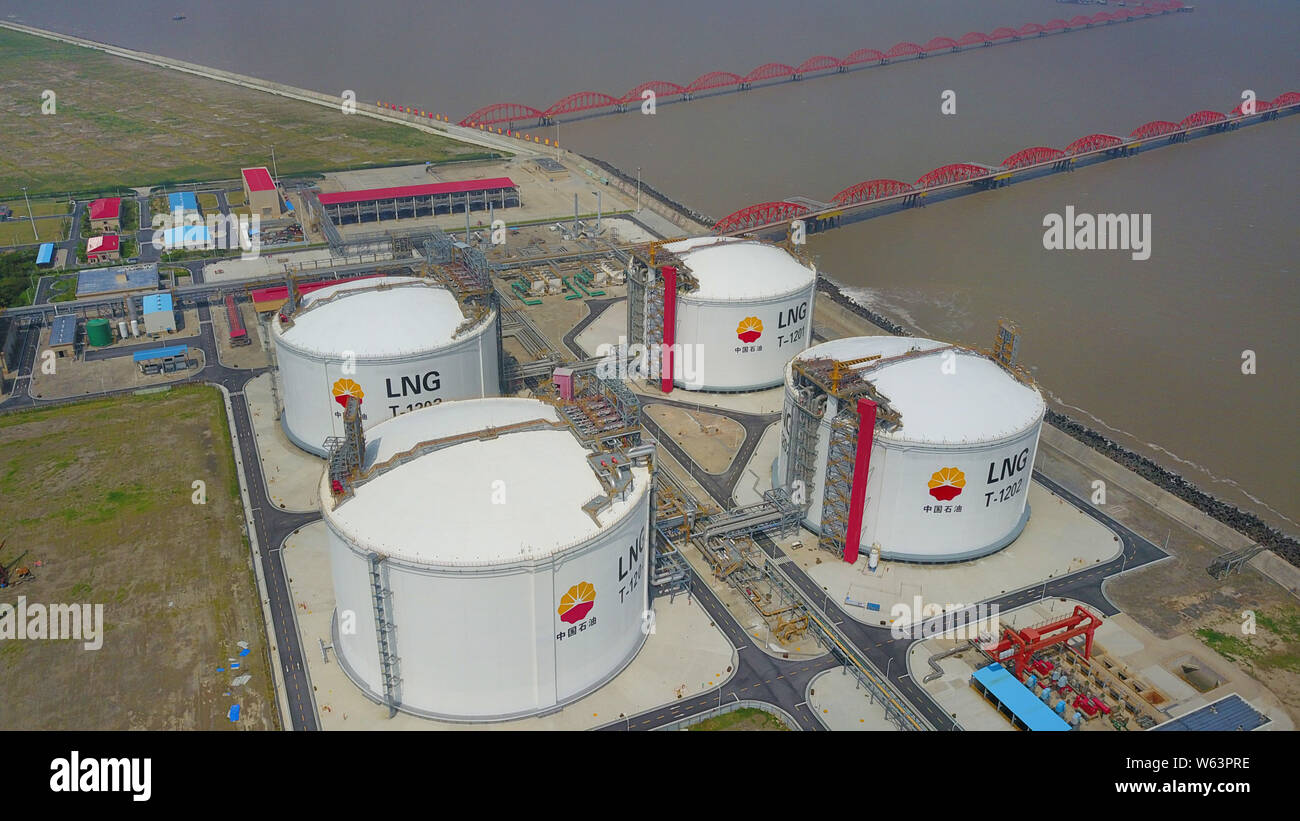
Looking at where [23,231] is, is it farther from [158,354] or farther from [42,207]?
[158,354]

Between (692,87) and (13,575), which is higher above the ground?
(692,87)

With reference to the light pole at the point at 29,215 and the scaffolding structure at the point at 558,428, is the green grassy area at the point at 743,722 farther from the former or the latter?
the light pole at the point at 29,215

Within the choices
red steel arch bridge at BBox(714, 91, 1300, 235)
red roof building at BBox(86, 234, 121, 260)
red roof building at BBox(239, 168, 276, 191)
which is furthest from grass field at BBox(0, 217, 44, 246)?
red steel arch bridge at BBox(714, 91, 1300, 235)

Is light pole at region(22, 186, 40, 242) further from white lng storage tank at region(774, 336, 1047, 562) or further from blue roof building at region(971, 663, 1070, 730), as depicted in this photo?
blue roof building at region(971, 663, 1070, 730)

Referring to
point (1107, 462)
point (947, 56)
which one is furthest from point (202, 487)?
point (947, 56)

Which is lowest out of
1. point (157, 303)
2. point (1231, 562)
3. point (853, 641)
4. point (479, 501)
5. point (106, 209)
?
point (853, 641)

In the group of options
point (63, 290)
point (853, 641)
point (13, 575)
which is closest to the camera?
point (853, 641)

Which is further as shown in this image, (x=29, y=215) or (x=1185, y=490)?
(x=29, y=215)

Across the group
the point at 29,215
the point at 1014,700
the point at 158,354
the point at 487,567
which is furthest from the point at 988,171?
the point at 29,215
